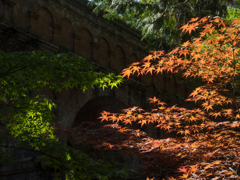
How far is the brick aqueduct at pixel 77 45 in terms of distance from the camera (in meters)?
8.38

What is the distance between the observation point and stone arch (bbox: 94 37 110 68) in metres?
11.3

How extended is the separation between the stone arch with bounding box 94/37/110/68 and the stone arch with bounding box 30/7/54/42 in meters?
2.12

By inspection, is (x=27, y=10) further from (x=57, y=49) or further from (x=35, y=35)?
(x=57, y=49)

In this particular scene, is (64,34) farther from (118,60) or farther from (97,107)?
(97,107)

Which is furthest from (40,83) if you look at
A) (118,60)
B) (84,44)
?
(118,60)

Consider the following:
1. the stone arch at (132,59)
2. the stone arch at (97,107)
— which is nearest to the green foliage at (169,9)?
the stone arch at (132,59)

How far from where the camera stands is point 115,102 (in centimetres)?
1177

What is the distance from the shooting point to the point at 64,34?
33.5 feet

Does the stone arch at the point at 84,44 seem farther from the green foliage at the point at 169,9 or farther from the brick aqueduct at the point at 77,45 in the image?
the green foliage at the point at 169,9

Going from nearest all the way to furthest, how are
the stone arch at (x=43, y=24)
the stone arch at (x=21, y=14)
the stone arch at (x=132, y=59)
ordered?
the stone arch at (x=21, y=14) < the stone arch at (x=43, y=24) < the stone arch at (x=132, y=59)

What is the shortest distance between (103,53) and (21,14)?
3662 millimetres

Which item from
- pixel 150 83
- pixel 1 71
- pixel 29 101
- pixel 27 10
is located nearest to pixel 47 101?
pixel 29 101

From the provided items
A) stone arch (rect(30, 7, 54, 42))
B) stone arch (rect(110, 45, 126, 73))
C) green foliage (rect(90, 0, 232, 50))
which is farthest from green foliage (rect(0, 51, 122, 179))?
stone arch (rect(110, 45, 126, 73))

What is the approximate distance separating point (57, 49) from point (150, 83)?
5508 mm
